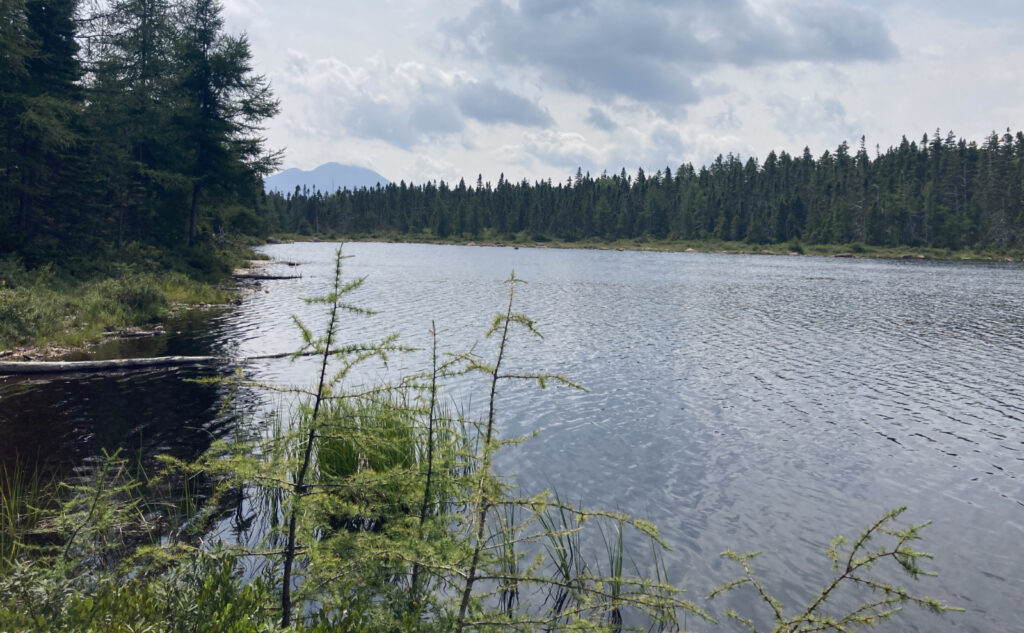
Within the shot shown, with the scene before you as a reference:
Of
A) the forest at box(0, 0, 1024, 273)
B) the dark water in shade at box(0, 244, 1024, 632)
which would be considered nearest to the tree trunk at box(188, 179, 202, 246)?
the forest at box(0, 0, 1024, 273)

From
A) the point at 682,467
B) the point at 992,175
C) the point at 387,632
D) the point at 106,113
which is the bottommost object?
the point at 682,467

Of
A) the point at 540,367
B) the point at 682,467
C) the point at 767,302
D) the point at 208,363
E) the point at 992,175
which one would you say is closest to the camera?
the point at 682,467

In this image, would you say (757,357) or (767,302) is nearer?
(757,357)

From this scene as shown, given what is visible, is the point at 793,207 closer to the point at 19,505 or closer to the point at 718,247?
the point at 718,247

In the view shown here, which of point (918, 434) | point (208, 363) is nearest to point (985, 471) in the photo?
point (918, 434)

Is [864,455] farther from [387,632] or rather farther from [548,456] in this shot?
[387,632]

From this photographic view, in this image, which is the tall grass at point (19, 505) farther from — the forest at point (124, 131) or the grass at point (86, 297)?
the forest at point (124, 131)

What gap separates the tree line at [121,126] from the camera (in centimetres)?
2978

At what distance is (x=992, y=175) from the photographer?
428ft

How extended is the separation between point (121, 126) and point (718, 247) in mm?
134327

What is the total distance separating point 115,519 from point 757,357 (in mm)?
25005

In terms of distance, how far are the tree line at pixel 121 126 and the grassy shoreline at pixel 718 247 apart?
244ft

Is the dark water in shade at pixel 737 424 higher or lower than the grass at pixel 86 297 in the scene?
lower

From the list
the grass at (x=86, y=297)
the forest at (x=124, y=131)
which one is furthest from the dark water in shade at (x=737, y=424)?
the forest at (x=124, y=131)
